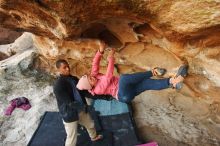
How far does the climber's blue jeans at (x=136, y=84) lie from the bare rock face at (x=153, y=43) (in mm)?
810

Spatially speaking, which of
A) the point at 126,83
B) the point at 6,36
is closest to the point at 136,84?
the point at 126,83

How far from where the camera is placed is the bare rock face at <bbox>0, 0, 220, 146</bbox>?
539 centimetres

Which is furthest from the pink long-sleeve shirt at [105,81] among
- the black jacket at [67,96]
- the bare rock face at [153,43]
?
the bare rock face at [153,43]

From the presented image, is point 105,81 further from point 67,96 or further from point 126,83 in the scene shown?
point 67,96

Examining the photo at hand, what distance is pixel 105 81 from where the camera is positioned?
18.6 feet

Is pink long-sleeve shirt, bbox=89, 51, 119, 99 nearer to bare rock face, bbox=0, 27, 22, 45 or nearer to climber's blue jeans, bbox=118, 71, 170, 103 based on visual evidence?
climber's blue jeans, bbox=118, 71, 170, 103

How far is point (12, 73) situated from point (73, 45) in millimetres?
2498

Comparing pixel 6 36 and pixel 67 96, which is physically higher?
pixel 6 36

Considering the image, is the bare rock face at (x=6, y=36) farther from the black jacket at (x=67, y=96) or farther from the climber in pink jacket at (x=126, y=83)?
the climber in pink jacket at (x=126, y=83)

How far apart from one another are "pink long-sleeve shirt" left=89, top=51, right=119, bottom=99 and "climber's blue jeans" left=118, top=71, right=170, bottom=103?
22cm

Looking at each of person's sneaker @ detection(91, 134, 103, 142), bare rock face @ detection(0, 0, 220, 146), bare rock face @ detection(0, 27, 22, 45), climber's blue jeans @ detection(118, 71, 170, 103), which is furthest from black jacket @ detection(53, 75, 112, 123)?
bare rock face @ detection(0, 27, 22, 45)

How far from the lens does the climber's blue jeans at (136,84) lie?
522cm

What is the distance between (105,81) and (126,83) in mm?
436

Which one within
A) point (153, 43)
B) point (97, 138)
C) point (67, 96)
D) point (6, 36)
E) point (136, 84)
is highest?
point (6, 36)
